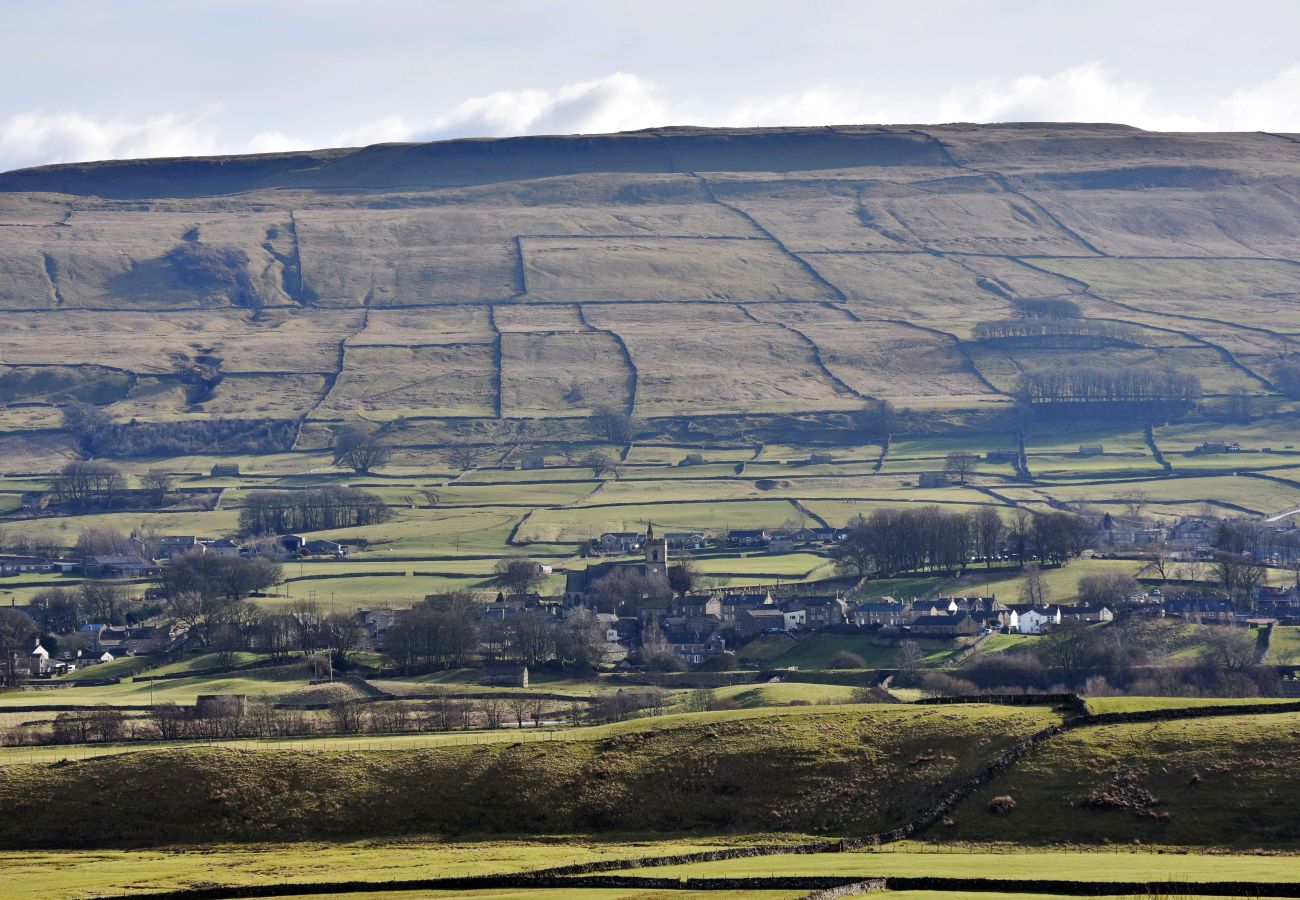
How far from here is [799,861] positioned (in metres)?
64.5

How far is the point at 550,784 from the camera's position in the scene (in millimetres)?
78188

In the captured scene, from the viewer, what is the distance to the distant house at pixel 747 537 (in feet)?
588

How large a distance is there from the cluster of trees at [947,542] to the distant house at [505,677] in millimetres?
40298

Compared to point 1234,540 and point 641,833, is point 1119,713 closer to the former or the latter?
point 641,833

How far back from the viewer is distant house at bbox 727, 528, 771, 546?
17925 cm

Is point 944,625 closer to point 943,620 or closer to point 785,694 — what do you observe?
point 943,620

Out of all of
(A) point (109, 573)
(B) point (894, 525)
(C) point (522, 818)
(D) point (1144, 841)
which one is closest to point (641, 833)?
(C) point (522, 818)

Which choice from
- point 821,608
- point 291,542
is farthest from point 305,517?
point 821,608

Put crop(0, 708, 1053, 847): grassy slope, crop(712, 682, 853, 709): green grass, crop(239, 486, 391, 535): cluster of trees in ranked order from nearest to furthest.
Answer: crop(0, 708, 1053, 847): grassy slope → crop(712, 682, 853, 709): green grass → crop(239, 486, 391, 535): cluster of trees

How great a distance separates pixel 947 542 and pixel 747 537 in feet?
83.9

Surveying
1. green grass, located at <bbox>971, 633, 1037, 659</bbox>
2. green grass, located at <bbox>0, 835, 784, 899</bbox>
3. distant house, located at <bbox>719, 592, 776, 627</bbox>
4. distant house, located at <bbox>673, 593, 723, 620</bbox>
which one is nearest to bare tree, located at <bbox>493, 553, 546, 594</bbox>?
distant house, located at <bbox>673, 593, 723, 620</bbox>

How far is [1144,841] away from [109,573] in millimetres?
125647

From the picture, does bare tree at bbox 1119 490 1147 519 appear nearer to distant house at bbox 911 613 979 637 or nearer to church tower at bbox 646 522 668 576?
church tower at bbox 646 522 668 576

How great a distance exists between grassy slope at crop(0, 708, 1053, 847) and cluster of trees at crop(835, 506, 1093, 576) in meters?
76.5
